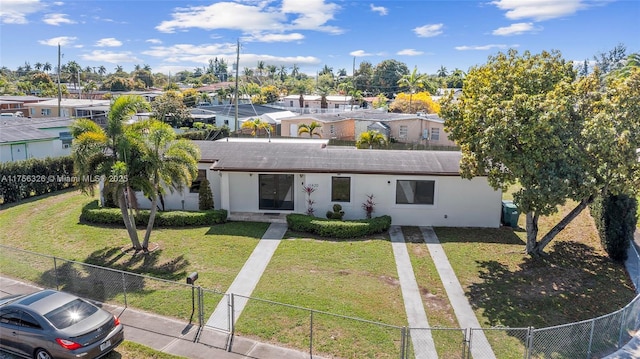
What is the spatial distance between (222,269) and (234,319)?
337 centimetres

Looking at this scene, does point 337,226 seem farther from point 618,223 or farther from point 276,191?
point 618,223

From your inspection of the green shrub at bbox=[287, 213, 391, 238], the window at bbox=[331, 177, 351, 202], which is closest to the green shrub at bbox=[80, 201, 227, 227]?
the green shrub at bbox=[287, 213, 391, 238]

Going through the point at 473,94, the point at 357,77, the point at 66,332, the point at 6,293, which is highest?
the point at 357,77

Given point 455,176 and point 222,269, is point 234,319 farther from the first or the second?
point 455,176

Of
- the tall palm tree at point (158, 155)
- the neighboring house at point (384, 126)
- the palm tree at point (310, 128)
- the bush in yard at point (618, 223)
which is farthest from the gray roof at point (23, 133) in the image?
the bush in yard at point (618, 223)

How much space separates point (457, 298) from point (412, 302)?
1.37 metres

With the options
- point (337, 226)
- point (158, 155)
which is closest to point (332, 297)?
point (337, 226)

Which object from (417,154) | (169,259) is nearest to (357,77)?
(417,154)

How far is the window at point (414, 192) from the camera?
1808 cm

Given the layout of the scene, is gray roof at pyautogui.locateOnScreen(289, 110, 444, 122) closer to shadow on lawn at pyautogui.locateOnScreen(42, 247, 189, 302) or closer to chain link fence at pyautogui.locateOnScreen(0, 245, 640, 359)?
shadow on lawn at pyautogui.locateOnScreen(42, 247, 189, 302)

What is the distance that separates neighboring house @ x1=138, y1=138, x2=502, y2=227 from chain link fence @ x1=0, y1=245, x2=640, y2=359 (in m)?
7.50

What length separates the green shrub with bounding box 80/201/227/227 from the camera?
57.5ft

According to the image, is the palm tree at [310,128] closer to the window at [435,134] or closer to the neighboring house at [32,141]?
the window at [435,134]

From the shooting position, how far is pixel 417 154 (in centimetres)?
2028
